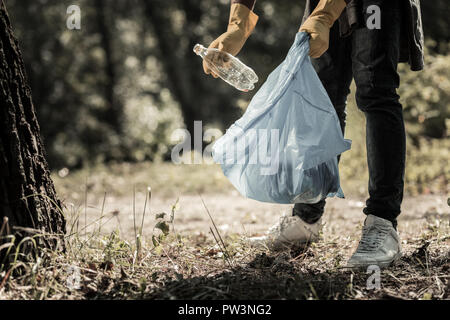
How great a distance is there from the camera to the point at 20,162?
5.79 feet

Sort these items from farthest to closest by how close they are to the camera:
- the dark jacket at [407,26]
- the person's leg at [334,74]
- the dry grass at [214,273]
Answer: the person's leg at [334,74]
the dark jacket at [407,26]
the dry grass at [214,273]

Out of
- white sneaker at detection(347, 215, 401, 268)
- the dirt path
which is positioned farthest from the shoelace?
the dirt path

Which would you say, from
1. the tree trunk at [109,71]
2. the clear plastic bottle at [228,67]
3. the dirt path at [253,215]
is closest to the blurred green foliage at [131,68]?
the tree trunk at [109,71]

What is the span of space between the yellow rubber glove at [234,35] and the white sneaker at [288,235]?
0.86 meters

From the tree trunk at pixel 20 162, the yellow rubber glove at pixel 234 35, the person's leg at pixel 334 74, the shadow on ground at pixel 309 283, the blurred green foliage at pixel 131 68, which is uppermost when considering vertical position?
the blurred green foliage at pixel 131 68

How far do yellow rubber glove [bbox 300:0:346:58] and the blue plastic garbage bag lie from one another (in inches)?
1.4

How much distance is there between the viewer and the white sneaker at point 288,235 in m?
2.35

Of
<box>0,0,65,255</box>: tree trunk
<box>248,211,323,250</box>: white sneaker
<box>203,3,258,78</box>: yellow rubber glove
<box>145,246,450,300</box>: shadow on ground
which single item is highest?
<box>203,3,258,78</box>: yellow rubber glove

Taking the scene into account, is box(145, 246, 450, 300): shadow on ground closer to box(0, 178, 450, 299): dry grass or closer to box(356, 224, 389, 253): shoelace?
box(0, 178, 450, 299): dry grass

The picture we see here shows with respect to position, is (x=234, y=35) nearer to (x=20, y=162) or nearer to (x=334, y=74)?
(x=334, y=74)

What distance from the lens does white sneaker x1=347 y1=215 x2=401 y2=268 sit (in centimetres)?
198

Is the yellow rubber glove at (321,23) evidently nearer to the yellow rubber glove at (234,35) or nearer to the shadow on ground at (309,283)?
the yellow rubber glove at (234,35)

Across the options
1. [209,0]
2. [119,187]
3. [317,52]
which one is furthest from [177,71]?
[317,52]
